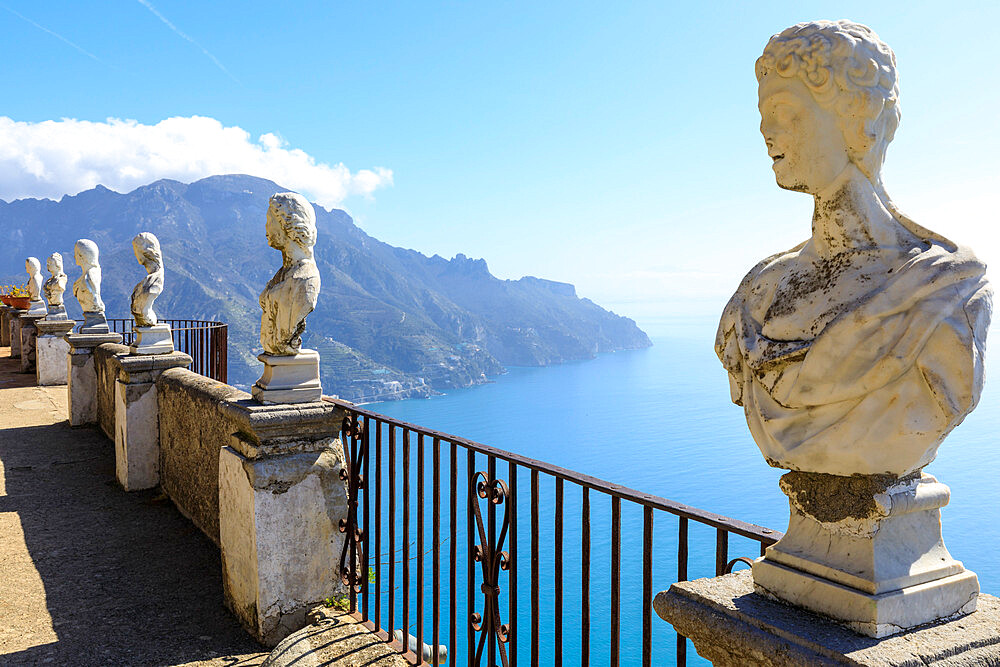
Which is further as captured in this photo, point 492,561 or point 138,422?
point 138,422

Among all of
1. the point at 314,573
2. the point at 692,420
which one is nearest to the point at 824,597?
the point at 314,573

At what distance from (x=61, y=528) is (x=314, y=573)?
2.78m

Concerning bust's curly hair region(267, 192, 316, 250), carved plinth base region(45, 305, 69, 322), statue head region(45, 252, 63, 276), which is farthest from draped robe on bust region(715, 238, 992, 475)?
statue head region(45, 252, 63, 276)

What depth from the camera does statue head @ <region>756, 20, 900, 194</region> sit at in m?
1.28

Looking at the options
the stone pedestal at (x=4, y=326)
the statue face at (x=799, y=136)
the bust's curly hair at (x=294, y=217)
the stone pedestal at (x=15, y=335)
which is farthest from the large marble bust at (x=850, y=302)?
the stone pedestal at (x=4, y=326)

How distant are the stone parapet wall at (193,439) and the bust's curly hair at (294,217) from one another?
0.99m

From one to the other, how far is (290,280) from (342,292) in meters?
105

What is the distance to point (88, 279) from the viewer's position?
9.05 m

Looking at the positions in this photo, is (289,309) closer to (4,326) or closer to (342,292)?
(4,326)

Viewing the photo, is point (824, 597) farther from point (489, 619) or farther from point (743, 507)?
point (743, 507)

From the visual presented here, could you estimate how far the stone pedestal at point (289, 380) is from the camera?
3520mm

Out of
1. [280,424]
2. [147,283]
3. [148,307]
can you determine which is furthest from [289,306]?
[147,283]

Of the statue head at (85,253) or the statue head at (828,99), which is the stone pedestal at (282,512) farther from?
the statue head at (85,253)

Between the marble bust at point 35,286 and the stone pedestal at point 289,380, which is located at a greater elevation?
the marble bust at point 35,286
